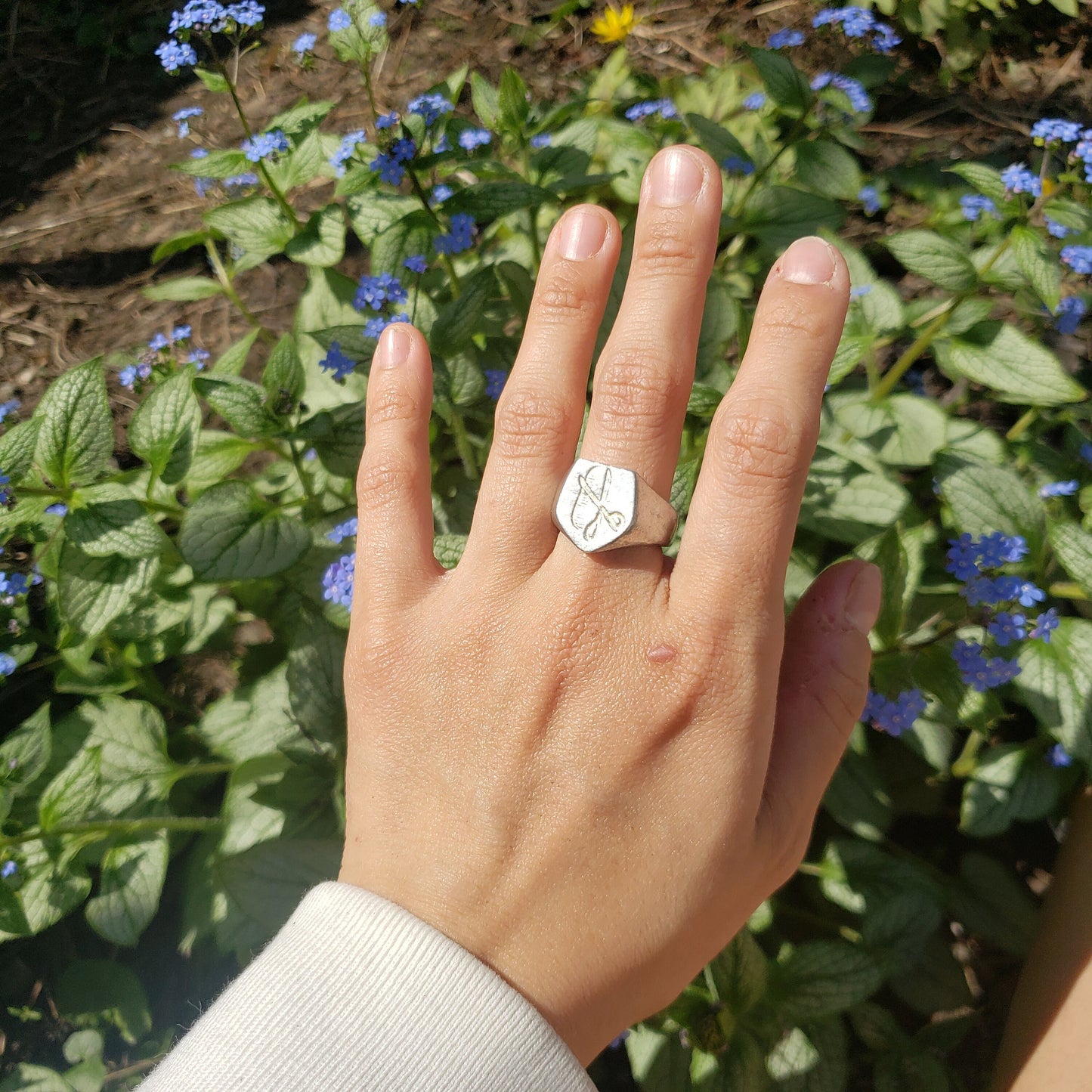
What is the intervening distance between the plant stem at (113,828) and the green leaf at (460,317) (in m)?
1.63

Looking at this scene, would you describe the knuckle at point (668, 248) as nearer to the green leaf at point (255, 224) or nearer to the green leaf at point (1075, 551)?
the green leaf at point (1075, 551)

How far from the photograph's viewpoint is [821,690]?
1.72 meters

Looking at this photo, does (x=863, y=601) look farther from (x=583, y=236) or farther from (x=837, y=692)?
(x=583, y=236)

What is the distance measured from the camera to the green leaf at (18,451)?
2207 mm

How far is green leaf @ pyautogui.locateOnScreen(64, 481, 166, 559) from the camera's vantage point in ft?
7.43

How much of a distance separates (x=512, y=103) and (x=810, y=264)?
1718 mm

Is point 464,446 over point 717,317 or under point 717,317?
under

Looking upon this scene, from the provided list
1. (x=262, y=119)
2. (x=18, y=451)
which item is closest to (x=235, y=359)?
(x=18, y=451)

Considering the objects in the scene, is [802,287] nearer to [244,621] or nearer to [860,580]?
[860,580]

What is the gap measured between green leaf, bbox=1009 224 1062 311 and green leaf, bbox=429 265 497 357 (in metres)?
1.60

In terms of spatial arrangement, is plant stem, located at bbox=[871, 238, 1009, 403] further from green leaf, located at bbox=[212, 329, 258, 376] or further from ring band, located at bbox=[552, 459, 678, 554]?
green leaf, located at bbox=[212, 329, 258, 376]

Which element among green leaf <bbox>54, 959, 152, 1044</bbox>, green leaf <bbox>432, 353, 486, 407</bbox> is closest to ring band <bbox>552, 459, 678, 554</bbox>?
green leaf <bbox>432, 353, 486, 407</bbox>

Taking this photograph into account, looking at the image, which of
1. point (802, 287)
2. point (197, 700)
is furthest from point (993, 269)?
point (197, 700)

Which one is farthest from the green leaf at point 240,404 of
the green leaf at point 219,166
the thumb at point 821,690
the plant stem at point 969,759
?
the plant stem at point 969,759
